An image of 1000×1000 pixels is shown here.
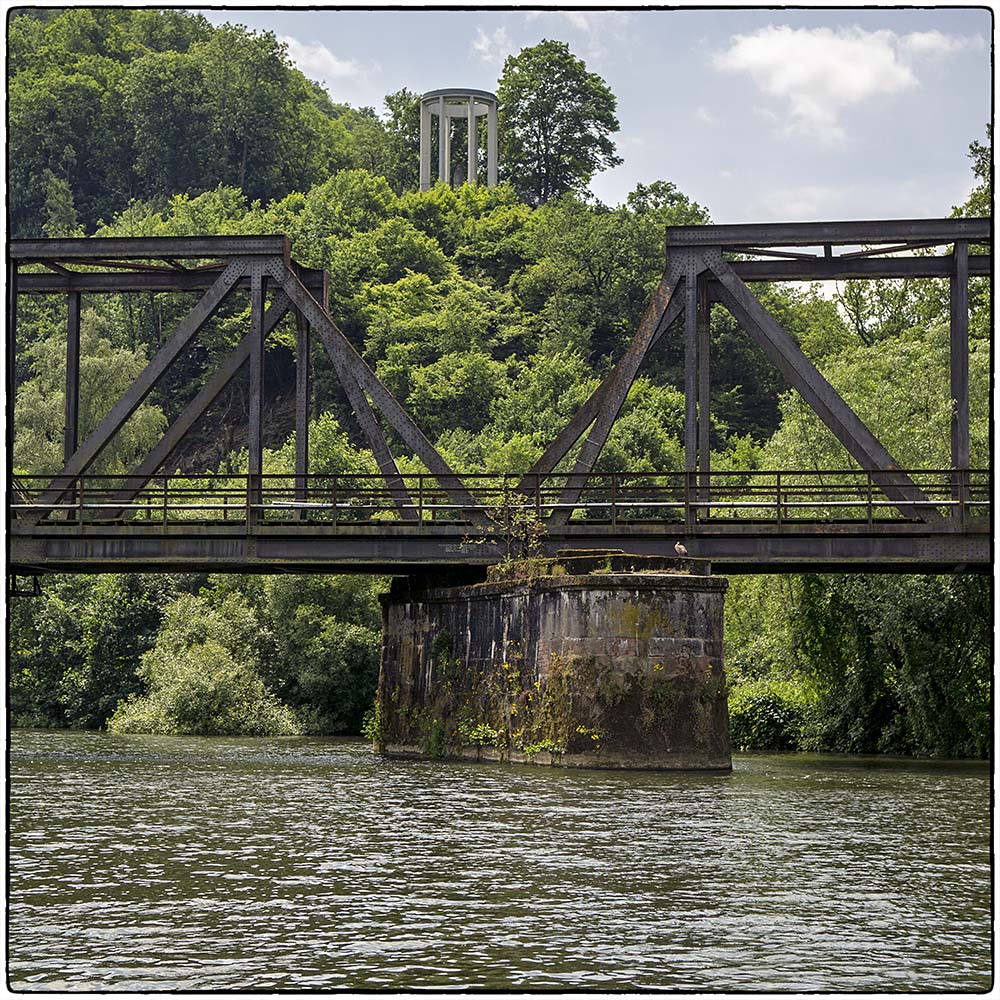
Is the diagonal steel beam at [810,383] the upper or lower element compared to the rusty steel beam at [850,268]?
lower

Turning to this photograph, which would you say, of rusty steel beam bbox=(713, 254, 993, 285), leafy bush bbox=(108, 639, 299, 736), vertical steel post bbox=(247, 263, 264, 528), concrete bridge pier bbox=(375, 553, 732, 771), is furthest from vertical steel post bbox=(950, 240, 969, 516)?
leafy bush bbox=(108, 639, 299, 736)

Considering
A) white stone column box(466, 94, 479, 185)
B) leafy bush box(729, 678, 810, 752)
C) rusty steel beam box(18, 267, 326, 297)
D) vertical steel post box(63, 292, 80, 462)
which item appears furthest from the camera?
white stone column box(466, 94, 479, 185)

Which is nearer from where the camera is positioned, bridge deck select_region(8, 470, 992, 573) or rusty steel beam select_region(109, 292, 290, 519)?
bridge deck select_region(8, 470, 992, 573)

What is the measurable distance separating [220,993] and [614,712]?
17.9 metres

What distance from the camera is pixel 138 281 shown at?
1535 inches

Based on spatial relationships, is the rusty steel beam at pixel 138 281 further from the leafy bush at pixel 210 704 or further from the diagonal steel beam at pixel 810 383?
the leafy bush at pixel 210 704

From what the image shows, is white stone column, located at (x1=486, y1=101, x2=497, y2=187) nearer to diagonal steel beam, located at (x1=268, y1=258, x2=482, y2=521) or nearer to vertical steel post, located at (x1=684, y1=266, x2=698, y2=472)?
diagonal steel beam, located at (x1=268, y1=258, x2=482, y2=521)

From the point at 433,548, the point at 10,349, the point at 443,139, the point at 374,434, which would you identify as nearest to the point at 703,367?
the point at 374,434

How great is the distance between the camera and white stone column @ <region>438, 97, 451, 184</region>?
108125 millimetres

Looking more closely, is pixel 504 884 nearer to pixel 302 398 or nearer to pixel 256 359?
pixel 256 359

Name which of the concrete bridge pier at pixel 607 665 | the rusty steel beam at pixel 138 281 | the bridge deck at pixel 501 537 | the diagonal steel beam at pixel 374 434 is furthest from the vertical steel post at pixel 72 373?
the concrete bridge pier at pixel 607 665

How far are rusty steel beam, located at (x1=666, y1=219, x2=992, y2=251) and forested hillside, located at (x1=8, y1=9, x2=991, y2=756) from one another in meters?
5.69

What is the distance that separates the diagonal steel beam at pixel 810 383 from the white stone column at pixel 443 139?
75.5 meters

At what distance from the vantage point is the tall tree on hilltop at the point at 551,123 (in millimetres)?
115500
